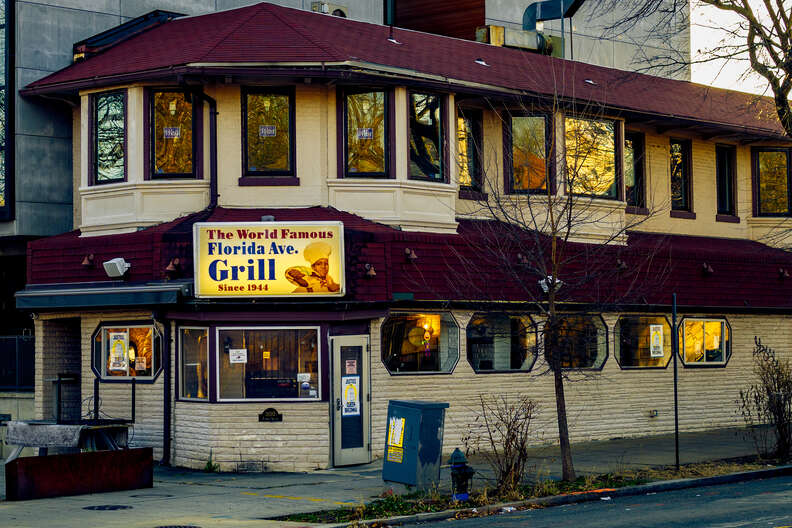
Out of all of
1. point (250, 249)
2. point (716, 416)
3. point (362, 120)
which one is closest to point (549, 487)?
point (250, 249)

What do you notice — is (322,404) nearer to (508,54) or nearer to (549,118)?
(549,118)

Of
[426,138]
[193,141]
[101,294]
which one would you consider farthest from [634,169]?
[101,294]

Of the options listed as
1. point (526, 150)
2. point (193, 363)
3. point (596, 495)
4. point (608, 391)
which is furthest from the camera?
point (608, 391)

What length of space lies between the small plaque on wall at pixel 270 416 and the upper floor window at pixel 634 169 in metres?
10.0

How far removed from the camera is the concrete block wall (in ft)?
65.4

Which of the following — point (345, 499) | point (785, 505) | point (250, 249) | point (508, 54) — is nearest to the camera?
point (785, 505)

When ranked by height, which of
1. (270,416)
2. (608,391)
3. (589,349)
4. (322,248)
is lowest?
(270,416)

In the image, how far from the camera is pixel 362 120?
65.5 ft

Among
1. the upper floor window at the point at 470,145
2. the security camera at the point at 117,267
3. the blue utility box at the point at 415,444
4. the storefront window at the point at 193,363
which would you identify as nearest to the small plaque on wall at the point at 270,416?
the storefront window at the point at 193,363

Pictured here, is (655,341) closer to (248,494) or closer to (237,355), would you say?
(237,355)

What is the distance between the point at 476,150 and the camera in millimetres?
21969

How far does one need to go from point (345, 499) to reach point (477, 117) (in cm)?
961

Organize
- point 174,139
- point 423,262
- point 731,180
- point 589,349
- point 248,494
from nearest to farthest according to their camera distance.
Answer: point 248,494 < point 423,262 < point 174,139 < point 589,349 < point 731,180

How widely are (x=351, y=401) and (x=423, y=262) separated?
2.72 meters
